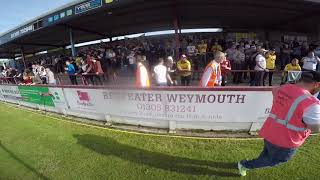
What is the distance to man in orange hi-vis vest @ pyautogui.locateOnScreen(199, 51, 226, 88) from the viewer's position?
21.2ft

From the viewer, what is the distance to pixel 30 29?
857 inches

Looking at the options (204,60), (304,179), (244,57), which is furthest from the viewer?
(204,60)

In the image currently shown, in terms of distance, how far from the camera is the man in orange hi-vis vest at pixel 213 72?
6.47 meters

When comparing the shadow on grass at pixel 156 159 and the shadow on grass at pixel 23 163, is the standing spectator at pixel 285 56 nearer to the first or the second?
the shadow on grass at pixel 156 159

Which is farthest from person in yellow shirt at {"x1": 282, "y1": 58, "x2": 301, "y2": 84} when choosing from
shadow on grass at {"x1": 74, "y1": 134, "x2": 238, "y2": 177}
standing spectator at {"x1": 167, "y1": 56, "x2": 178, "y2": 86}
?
shadow on grass at {"x1": 74, "y1": 134, "x2": 238, "y2": 177}

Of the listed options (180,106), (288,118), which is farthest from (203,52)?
(288,118)

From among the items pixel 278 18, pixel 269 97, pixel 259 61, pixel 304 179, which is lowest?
pixel 304 179

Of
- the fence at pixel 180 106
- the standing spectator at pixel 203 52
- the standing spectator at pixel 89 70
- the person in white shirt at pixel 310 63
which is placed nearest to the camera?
the fence at pixel 180 106

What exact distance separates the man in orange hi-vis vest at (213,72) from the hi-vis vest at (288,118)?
2400 mm

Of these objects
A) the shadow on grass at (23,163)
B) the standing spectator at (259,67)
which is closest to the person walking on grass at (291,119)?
the shadow on grass at (23,163)

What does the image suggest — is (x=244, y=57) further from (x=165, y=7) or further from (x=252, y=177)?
(x=252, y=177)

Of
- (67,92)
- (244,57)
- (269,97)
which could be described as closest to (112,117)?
(67,92)

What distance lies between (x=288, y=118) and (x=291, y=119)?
0.16 feet

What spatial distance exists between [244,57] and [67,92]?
8.26 meters
